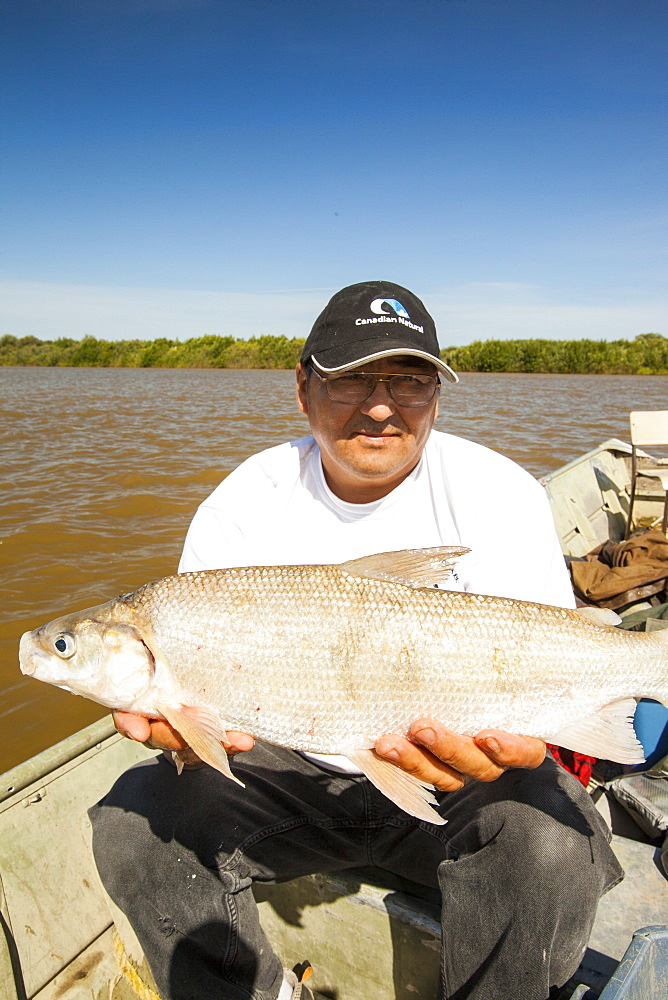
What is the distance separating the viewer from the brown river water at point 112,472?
19.3ft

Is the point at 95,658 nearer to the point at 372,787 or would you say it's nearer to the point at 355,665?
the point at 355,665

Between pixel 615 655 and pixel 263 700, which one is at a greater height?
pixel 615 655

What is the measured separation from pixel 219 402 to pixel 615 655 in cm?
2341

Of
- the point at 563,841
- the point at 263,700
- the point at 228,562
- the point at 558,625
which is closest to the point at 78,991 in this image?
the point at 263,700

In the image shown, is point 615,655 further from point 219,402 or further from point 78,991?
point 219,402

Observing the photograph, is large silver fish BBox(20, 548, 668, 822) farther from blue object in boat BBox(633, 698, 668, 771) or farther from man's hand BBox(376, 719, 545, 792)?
blue object in boat BBox(633, 698, 668, 771)

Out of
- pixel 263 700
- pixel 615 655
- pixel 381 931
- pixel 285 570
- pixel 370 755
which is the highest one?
pixel 285 570

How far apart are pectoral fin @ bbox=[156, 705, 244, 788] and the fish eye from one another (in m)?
0.36

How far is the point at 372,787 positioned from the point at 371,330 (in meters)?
1.82

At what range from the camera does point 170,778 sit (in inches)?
93.7

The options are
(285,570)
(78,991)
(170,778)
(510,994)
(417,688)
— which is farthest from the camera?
(78,991)

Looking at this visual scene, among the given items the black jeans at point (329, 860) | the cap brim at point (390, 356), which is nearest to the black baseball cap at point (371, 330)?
the cap brim at point (390, 356)

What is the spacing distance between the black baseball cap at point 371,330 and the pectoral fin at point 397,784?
1.49 m

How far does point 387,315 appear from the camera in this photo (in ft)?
8.85
